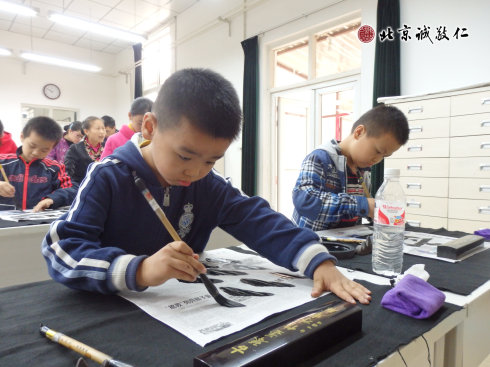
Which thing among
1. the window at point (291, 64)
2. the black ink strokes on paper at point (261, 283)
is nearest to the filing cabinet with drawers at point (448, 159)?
the window at point (291, 64)

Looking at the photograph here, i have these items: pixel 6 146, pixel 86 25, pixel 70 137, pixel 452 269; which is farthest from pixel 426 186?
pixel 86 25

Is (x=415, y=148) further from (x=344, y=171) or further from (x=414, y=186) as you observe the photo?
(x=344, y=171)

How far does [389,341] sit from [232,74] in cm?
516

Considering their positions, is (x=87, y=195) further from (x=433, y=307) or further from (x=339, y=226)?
(x=339, y=226)

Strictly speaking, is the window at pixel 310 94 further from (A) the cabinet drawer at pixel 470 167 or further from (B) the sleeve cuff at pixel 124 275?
(B) the sleeve cuff at pixel 124 275

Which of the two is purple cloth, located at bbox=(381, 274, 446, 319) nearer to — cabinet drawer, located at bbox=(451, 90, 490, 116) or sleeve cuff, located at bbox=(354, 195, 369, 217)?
sleeve cuff, located at bbox=(354, 195, 369, 217)

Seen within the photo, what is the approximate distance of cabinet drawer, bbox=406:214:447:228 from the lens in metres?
2.70

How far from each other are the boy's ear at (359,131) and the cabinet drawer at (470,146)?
1.49 m

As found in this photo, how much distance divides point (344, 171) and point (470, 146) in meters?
1.55

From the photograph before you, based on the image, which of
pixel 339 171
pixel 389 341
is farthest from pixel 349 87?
pixel 389 341

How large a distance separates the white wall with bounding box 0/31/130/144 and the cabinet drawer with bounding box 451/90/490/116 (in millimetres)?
7158

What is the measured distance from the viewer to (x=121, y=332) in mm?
528

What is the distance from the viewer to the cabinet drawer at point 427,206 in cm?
271

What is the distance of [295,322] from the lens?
0.51 metres
